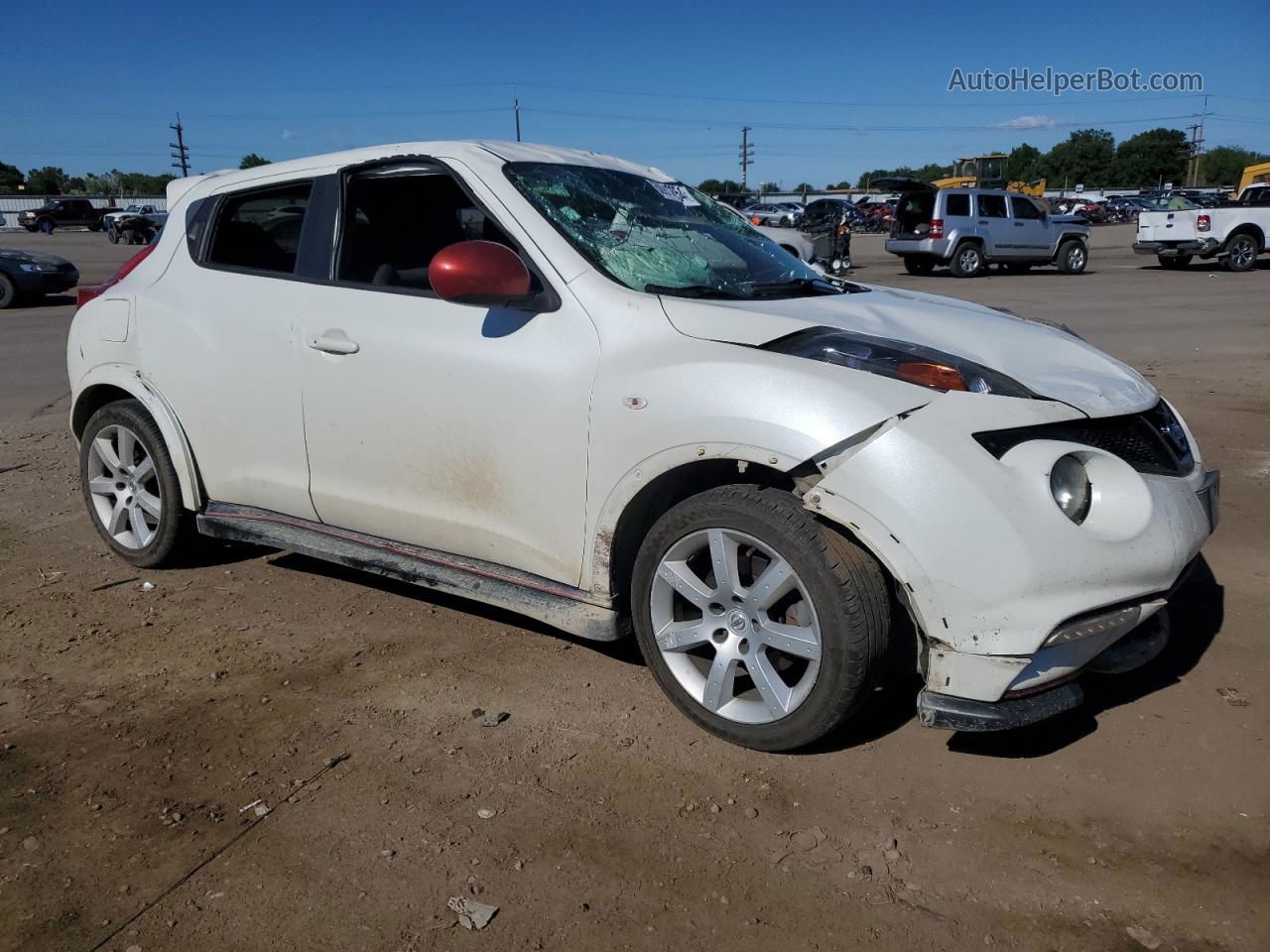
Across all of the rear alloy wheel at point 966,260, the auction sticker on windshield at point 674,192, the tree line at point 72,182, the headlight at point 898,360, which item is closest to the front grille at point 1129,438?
the headlight at point 898,360

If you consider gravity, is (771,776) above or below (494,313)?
below

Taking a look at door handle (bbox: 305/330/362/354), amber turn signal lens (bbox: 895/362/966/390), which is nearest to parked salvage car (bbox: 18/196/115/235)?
door handle (bbox: 305/330/362/354)

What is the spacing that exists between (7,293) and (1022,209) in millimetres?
21259

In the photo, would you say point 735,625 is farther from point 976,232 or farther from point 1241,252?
point 1241,252

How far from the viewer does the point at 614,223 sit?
368 centimetres

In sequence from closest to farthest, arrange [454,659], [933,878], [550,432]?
[933,878] < [550,432] < [454,659]

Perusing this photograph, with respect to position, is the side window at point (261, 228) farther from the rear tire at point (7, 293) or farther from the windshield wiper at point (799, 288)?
the rear tire at point (7, 293)

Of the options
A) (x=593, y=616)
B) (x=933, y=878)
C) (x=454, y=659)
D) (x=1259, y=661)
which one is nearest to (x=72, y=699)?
(x=454, y=659)

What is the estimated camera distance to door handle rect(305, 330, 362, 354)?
371 centimetres

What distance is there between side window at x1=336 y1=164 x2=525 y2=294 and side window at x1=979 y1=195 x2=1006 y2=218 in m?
22.2

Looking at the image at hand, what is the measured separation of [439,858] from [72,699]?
1.71 metres

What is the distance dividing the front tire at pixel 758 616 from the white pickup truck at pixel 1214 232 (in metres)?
23.8

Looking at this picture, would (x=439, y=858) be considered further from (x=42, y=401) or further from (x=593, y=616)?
(x=42, y=401)

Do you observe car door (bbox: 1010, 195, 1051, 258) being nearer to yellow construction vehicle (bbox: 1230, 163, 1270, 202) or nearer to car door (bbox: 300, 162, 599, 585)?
yellow construction vehicle (bbox: 1230, 163, 1270, 202)
